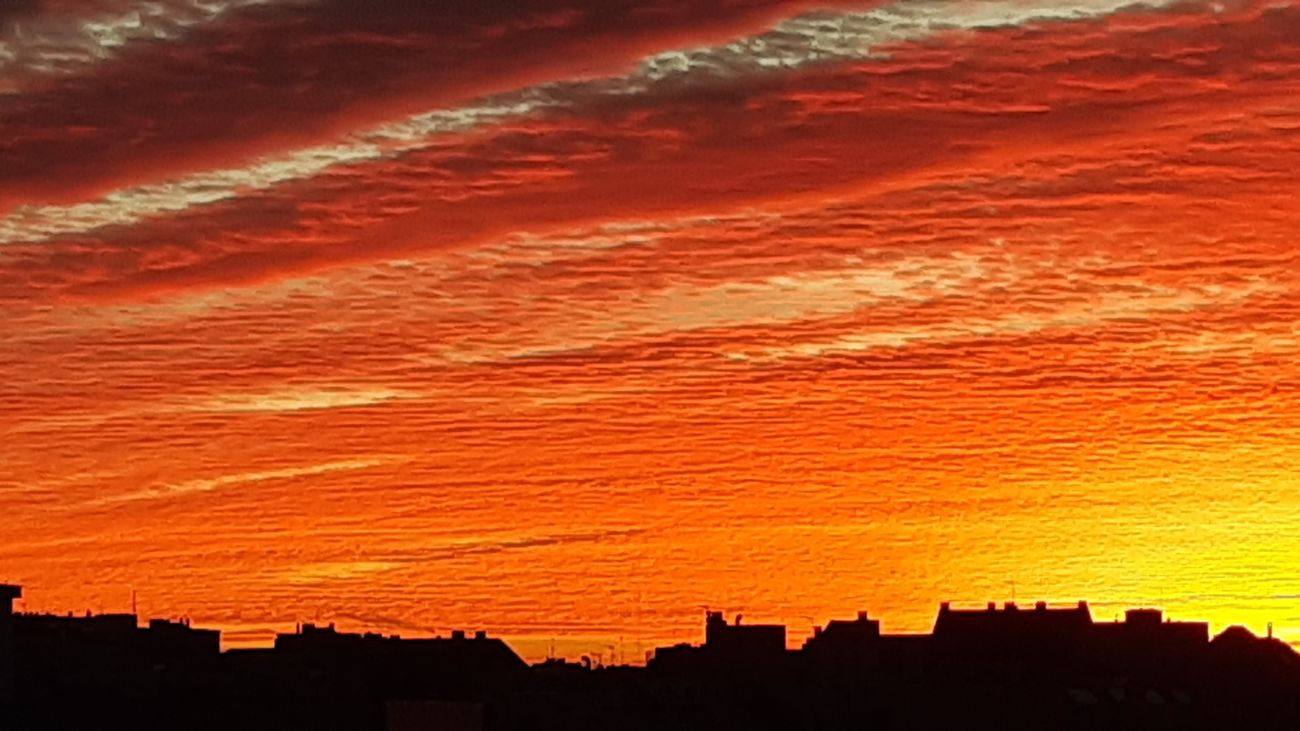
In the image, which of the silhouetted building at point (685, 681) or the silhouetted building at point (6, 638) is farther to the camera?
the silhouetted building at point (685, 681)

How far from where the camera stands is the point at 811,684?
3979 inches

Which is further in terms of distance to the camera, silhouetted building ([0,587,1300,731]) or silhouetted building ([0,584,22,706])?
silhouetted building ([0,587,1300,731])

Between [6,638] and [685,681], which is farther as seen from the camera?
[685,681]

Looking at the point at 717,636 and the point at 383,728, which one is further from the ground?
the point at 717,636

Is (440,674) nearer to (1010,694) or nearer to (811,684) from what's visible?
(811,684)

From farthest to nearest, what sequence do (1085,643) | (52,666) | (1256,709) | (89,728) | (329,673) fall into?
(1085,643) < (1256,709) < (329,673) < (52,666) < (89,728)

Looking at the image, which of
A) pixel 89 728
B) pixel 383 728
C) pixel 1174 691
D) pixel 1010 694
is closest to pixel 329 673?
pixel 383 728

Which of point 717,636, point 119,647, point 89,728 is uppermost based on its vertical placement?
point 717,636

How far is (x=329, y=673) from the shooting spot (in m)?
97.2

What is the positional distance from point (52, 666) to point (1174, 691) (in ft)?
135

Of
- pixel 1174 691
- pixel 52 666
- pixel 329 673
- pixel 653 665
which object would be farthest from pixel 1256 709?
pixel 52 666

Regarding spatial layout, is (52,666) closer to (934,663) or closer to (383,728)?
(383,728)

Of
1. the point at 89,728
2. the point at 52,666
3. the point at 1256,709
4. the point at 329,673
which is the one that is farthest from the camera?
the point at 1256,709

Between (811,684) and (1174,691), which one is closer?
(811,684)
